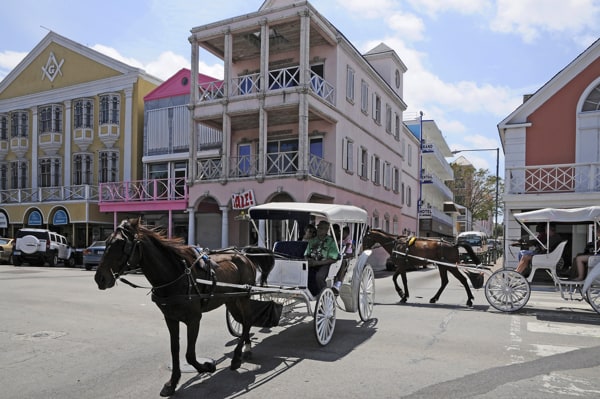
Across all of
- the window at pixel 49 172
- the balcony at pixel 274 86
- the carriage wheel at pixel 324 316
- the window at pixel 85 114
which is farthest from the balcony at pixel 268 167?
the window at pixel 49 172

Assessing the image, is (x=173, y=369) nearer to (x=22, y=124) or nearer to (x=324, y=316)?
(x=324, y=316)

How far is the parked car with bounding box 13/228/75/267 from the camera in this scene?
24.7 m

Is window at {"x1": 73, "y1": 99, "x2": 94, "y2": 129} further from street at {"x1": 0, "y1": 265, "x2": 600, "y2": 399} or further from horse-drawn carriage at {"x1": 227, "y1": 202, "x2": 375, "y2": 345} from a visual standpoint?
horse-drawn carriage at {"x1": 227, "y1": 202, "x2": 375, "y2": 345}

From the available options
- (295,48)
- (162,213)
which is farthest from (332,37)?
(162,213)

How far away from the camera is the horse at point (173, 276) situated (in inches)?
202

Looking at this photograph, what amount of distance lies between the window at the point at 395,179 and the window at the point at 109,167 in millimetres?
17855

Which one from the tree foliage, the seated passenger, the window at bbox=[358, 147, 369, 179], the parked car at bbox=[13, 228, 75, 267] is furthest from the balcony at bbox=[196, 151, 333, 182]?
the tree foliage

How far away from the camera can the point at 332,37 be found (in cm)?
2217

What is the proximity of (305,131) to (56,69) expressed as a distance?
848 inches

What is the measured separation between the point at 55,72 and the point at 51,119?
10.4 feet

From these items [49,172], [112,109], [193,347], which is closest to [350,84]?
[112,109]

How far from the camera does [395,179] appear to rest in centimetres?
3341

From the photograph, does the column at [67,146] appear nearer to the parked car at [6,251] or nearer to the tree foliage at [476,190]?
the parked car at [6,251]

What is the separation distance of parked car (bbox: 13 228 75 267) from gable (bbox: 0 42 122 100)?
1088cm
